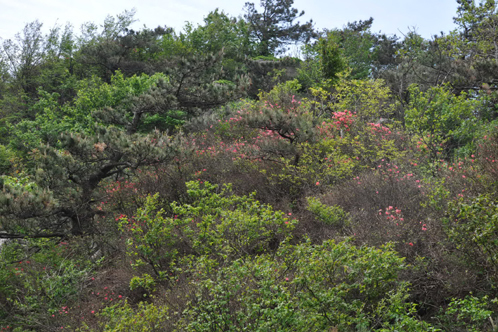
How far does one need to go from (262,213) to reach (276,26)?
92.8 ft

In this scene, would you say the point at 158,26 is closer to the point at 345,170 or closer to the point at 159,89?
the point at 159,89

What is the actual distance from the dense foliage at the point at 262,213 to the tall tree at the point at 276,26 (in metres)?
15.1

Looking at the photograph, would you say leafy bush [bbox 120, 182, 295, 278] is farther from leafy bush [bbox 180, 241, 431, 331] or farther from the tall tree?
the tall tree

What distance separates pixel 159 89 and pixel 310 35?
23545 mm

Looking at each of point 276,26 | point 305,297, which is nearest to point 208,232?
point 305,297

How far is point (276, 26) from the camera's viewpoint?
30359 mm

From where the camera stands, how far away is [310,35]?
30.9 m

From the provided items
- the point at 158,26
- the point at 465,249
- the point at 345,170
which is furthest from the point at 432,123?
the point at 158,26

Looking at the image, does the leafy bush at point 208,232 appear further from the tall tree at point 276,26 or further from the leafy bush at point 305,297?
the tall tree at point 276,26

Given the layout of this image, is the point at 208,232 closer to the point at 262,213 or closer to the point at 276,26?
the point at 262,213

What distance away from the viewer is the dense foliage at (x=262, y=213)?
383 cm

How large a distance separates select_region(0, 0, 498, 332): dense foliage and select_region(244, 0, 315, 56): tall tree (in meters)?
15.1

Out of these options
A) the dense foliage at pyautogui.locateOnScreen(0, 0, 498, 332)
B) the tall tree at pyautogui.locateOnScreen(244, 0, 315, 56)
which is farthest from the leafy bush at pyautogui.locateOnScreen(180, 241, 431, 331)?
the tall tree at pyautogui.locateOnScreen(244, 0, 315, 56)

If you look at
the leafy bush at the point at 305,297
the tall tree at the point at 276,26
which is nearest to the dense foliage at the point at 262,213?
the leafy bush at the point at 305,297
